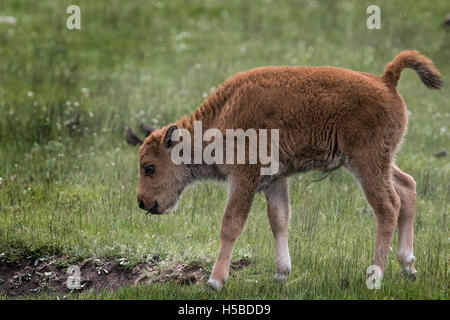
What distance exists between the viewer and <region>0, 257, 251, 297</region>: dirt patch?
23.9ft

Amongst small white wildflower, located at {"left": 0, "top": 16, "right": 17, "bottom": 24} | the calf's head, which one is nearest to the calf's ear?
the calf's head

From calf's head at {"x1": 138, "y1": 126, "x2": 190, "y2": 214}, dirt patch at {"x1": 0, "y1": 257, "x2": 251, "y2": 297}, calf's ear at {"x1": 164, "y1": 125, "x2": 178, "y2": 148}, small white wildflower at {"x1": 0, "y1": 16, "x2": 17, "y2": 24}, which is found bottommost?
dirt patch at {"x1": 0, "y1": 257, "x2": 251, "y2": 297}

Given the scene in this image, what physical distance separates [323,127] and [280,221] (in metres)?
1.16

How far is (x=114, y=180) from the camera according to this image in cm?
997

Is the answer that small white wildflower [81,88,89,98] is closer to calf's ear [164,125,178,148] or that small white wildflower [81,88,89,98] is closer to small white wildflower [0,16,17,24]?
small white wildflower [0,16,17,24]

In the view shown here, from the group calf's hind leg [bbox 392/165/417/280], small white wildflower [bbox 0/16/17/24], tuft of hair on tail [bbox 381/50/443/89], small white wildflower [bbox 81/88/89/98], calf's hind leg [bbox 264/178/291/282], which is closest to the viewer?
tuft of hair on tail [bbox 381/50/443/89]

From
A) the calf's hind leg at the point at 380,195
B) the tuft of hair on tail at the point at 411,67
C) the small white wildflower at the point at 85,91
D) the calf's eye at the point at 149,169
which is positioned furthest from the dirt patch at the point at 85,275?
the small white wildflower at the point at 85,91

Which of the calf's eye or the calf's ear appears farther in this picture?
the calf's eye

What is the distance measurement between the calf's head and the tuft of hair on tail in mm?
2279

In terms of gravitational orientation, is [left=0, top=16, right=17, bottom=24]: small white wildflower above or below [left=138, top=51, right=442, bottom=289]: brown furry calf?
above

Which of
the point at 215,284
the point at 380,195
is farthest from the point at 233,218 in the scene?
the point at 380,195

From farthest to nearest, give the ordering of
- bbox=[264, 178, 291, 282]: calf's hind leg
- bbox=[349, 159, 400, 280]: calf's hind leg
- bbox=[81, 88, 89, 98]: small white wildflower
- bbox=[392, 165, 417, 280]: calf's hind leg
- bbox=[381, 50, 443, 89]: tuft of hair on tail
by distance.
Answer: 1. bbox=[81, 88, 89, 98]: small white wildflower
2. bbox=[264, 178, 291, 282]: calf's hind leg
3. bbox=[392, 165, 417, 280]: calf's hind leg
4. bbox=[381, 50, 443, 89]: tuft of hair on tail
5. bbox=[349, 159, 400, 280]: calf's hind leg

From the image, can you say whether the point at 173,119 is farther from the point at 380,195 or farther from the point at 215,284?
the point at 380,195

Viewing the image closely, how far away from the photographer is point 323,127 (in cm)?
677
